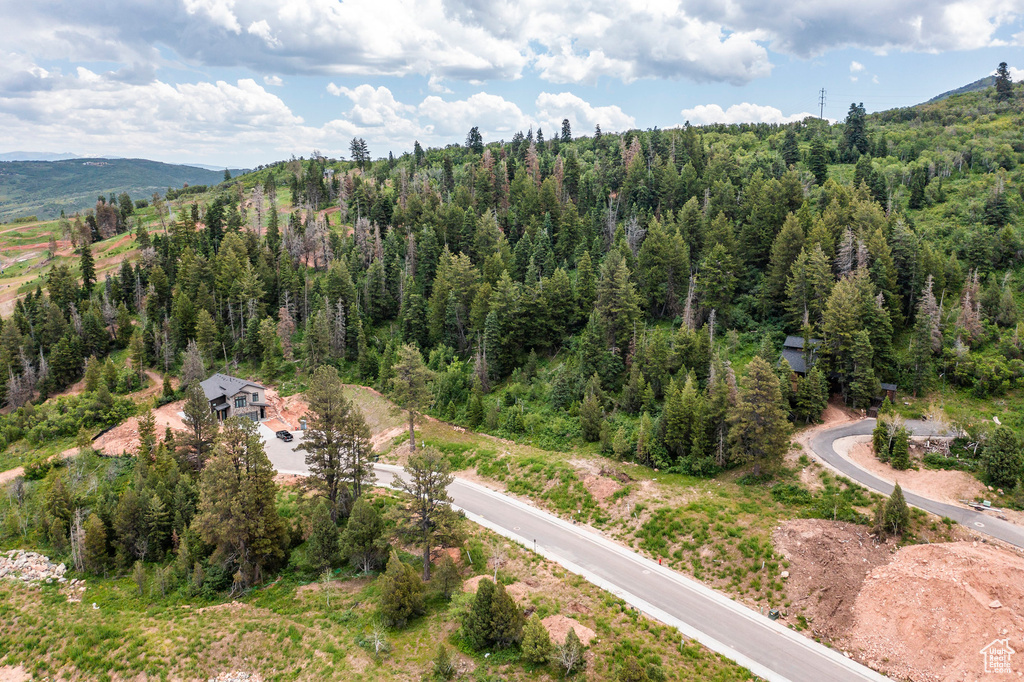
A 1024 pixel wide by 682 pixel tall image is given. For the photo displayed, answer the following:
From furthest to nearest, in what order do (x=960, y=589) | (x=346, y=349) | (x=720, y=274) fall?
(x=346, y=349) < (x=720, y=274) < (x=960, y=589)

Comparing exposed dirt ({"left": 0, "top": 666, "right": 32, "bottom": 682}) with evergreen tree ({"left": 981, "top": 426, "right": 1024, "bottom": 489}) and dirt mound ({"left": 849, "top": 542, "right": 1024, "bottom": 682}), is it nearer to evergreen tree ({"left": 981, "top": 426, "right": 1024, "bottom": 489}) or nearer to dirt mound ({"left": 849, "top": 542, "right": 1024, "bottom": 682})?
dirt mound ({"left": 849, "top": 542, "right": 1024, "bottom": 682})

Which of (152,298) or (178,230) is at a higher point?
(178,230)

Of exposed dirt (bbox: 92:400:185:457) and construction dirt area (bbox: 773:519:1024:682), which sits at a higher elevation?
construction dirt area (bbox: 773:519:1024:682)

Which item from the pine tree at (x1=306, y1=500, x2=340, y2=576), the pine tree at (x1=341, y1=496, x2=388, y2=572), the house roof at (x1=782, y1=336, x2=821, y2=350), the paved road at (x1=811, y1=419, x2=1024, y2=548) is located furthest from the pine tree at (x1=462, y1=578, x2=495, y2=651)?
the house roof at (x1=782, y1=336, x2=821, y2=350)

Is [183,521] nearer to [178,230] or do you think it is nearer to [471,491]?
[471,491]

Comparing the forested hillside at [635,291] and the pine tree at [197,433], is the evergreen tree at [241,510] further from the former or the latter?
the forested hillside at [635,291]

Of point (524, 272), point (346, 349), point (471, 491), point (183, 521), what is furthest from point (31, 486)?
point (524, 272)

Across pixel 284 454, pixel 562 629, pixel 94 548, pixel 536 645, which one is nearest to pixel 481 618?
pixel 536 645

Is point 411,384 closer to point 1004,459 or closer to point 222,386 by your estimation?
point 222,386
